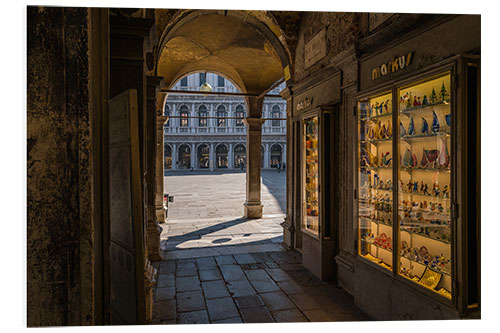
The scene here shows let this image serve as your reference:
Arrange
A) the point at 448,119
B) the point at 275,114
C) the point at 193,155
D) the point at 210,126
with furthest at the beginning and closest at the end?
1. the point at 275,114
2. the point at 193,155
3. the point at 210,126
4. the point at 448,119

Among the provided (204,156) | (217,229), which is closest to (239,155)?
(204,156)

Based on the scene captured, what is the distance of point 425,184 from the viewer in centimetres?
327

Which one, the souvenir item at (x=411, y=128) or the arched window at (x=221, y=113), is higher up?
the arched window at (x=221, y=113)

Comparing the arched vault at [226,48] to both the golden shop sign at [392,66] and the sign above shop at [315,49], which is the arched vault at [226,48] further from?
the golden shop sign at [392,66]

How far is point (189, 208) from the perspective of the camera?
11141mm

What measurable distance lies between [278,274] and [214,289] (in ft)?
3.63

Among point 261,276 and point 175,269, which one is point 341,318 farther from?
point 175,269

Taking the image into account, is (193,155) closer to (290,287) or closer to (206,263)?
(206,263)

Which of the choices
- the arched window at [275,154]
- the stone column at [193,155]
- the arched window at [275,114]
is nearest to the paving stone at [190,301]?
the stone column at [193,155]

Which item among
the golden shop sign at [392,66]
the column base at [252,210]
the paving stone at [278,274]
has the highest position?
the golden shop sign at [392,66]

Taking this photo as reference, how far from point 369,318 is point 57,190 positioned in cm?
339

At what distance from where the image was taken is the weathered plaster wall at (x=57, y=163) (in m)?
1.93

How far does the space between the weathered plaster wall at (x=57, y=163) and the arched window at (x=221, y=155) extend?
3479 centimetres

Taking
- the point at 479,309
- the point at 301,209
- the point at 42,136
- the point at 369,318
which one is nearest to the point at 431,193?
the point at 479,309
